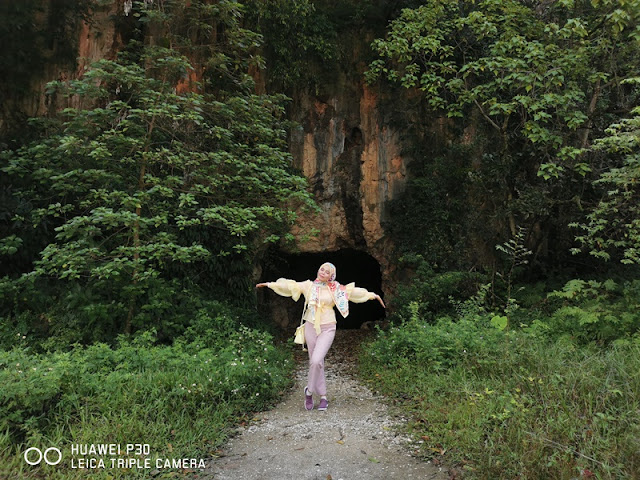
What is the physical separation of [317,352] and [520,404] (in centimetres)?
225

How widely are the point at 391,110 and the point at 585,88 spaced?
14.1ft

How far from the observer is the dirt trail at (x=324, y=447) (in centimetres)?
348

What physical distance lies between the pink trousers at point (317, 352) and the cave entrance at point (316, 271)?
6398mm

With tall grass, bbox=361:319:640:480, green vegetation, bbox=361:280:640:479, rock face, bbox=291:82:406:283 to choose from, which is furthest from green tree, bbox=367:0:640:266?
tall grass, bbox=361:319:640:480

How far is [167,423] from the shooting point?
A: 4023mm

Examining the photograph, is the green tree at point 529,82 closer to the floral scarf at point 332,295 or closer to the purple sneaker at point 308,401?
the floral scarf at point 332,295

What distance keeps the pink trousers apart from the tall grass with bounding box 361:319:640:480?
1.01 m

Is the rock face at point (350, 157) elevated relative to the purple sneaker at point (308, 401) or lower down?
elevated

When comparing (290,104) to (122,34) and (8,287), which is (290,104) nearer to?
(122,34)

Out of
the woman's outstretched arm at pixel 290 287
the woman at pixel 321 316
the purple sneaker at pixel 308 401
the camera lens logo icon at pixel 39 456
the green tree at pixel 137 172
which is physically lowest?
the purple sneaker at pixel 308 401

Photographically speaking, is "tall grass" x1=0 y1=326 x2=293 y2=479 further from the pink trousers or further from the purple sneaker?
the pink trousers

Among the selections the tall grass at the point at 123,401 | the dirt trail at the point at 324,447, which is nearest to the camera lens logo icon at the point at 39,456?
the tall grass at the point at 123,401

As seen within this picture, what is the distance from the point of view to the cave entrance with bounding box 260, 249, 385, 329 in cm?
1228

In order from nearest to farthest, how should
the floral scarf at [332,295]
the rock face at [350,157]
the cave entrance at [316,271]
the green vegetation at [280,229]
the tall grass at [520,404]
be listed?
the tall grass at [520,404]
the green vegetation at [280,229]
the floral scarf at [332,295]
the rock face at [350,157]
the cave entrance at [316,271]
